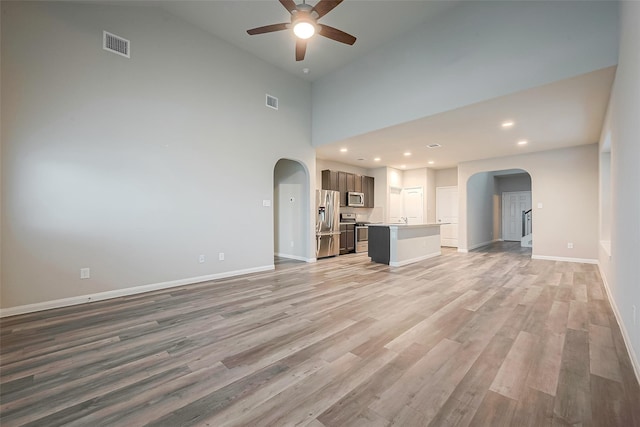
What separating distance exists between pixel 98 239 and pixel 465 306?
4.78 metres

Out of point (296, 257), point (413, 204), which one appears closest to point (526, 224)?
point (413, 204)

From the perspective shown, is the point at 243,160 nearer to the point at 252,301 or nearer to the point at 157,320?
the point at 252,301

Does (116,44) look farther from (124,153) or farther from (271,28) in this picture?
(271,28)

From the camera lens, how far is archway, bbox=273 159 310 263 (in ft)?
21.4

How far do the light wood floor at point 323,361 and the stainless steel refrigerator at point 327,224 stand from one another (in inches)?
126

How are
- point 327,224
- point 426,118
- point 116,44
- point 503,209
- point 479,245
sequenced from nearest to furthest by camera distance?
point 116,44, point 426,118, point 327,224, point 479,245, point 503,209

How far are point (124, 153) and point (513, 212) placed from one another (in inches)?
515

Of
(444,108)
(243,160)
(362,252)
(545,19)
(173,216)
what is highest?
(545,19)

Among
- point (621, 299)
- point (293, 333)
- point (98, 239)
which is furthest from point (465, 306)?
point (98, 239)

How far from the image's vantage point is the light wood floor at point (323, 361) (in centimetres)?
150

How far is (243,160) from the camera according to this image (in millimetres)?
5102

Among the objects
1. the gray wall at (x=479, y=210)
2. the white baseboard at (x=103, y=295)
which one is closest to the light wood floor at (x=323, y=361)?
the white baseboard at (x=103, y=295)

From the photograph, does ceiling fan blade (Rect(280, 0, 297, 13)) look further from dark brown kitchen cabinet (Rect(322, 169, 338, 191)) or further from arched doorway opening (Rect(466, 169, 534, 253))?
arched doorway opening (Rect(466, 169, 534, 253))

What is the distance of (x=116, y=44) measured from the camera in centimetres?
368
